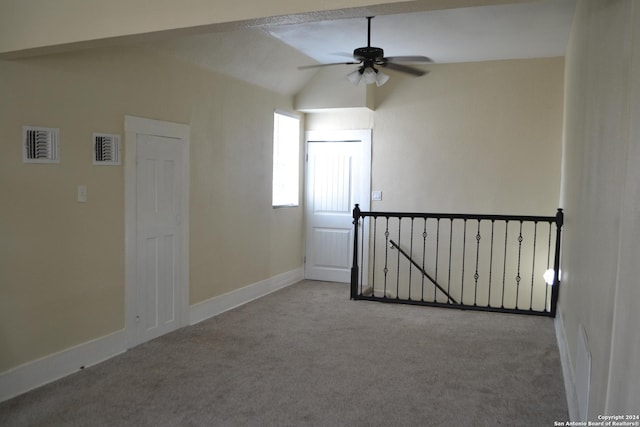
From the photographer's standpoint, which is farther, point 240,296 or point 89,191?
point 240,296

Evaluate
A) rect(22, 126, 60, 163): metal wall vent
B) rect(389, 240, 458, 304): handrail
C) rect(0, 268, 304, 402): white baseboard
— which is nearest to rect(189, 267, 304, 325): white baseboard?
rect(0, 268, 304, 402): white baseboard

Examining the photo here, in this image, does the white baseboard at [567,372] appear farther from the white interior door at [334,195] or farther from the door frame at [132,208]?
the door frame at [132,208]

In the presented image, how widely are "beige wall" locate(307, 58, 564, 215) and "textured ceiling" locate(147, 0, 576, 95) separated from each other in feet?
0.90

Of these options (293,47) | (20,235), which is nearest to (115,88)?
(20,235)

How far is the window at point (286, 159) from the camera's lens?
6.32 metres

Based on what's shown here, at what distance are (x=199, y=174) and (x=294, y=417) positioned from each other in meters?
2.58

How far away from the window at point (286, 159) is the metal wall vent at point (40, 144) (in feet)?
9.85

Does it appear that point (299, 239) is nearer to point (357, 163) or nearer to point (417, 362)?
point (357, 163)

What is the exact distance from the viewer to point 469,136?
6.21 meters

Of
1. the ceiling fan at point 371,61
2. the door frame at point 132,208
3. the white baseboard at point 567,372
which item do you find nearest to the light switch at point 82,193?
the door frame at point 132,208

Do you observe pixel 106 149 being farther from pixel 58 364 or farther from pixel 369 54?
pixel 369 54

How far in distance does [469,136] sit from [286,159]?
2301 millimetres

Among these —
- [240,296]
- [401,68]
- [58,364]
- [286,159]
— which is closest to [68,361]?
[58,364]

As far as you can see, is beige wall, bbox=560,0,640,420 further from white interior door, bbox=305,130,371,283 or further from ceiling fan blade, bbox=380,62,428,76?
white interior door, bbox=305,130,371,283
